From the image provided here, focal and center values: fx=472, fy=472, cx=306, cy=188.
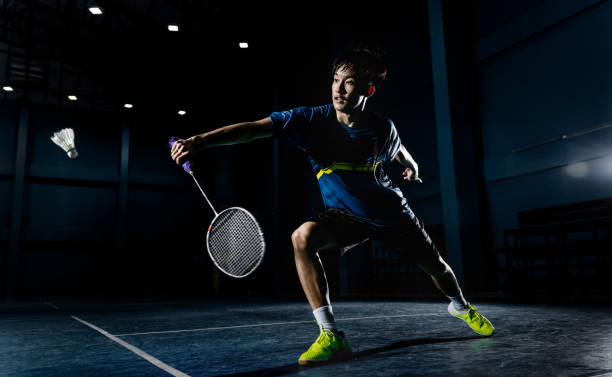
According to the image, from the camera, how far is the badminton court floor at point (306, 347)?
5.97 feet

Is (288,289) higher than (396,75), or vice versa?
(396,75)

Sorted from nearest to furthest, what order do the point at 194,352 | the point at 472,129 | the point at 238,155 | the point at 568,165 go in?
the point at 194,352 → the point at 568,165 → the point at 472,129 → the point at 238,155

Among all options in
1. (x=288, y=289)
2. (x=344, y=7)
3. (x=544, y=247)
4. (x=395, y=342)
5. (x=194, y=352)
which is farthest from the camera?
(x=288, y=289)

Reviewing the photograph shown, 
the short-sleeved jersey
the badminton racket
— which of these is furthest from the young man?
the badminton racket

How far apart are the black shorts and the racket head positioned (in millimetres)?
311

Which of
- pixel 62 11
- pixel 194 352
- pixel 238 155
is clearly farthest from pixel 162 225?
pixel 194 352

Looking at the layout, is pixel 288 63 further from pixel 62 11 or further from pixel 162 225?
pixel 162 225

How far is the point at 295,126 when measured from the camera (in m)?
2.37

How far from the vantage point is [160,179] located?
56.1ft

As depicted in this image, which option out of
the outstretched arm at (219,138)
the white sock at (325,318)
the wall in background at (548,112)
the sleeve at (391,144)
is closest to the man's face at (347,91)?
the sleeve at (391,144)

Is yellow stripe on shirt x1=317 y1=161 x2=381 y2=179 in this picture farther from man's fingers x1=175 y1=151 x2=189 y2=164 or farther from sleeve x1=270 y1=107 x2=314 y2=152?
man's fingers x1=175 y1=151 x2=189 y2=164

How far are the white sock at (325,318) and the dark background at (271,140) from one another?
5104mm

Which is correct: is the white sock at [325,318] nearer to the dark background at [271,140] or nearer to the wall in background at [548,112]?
the dark background at [271,140]

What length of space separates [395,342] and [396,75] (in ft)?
32.3
